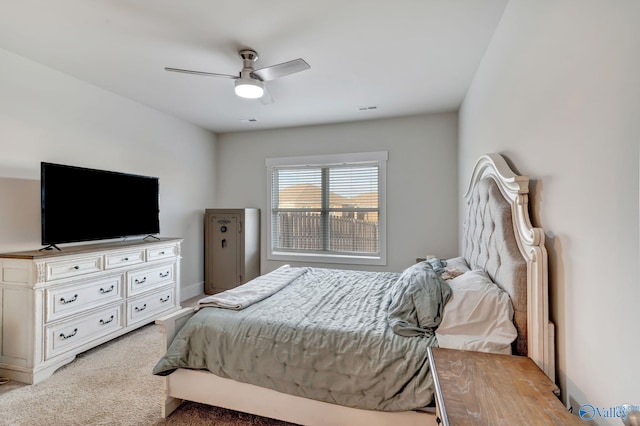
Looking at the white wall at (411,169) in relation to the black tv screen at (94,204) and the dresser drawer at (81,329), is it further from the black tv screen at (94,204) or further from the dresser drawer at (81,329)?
the dresser drawer at (81,329)

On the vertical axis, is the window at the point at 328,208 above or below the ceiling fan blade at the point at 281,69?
below

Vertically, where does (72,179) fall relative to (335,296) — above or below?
above

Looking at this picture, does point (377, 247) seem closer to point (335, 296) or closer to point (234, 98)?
point (335, 296)

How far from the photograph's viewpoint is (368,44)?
7.81 ft

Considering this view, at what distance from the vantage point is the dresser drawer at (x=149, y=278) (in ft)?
10.3

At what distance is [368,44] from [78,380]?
3.60 m

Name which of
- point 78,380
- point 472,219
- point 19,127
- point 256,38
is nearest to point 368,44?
point 256,38

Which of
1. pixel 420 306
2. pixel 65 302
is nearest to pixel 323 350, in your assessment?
pixel 420 306

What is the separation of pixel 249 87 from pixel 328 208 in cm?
250

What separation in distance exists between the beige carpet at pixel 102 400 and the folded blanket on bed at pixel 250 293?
705 millimetres

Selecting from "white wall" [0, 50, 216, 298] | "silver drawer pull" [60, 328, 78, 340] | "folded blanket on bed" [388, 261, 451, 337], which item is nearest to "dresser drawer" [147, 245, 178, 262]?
"white wall" [0, 50, 216, 298]

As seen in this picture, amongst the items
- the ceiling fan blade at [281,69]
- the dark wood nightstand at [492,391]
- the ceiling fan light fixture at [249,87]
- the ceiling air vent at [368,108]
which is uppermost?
the ceiling air vent at [368,108]

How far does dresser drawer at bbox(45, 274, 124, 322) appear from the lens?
242cm

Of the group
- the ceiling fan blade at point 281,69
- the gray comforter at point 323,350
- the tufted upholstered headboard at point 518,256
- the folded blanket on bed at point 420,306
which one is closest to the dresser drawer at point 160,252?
the gray comforter at point 323,350
